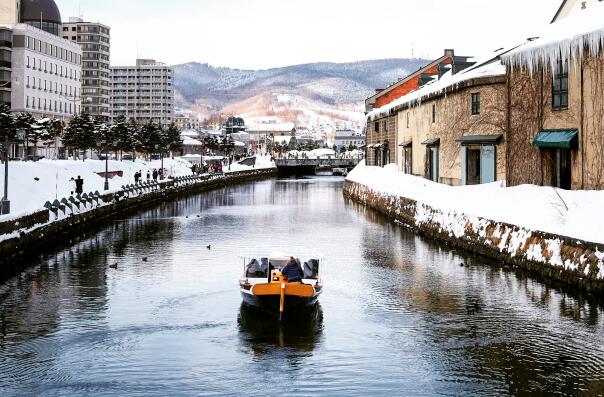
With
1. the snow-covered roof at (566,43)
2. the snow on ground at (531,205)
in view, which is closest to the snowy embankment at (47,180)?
the snow on ground at (531,205)

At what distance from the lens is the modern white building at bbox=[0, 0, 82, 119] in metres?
129

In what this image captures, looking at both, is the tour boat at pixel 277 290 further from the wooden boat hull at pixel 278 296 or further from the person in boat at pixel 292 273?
the person in boat at pixel 292 273

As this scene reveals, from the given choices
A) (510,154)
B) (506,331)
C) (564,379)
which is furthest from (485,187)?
(564,379)

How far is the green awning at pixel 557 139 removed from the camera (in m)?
40.4

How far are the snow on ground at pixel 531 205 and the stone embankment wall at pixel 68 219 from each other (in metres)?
23.7

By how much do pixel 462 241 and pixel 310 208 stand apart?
3308 cm

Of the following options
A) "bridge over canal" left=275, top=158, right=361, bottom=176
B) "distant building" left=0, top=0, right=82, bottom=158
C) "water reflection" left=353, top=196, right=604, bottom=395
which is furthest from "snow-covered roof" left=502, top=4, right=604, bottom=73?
"bridge over canal" left=275, top=158, right=361, bottom=176

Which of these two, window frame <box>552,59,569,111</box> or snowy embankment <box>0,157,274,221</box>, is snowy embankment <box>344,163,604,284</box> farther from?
snowy embankment <box>0,157,274,221</box>

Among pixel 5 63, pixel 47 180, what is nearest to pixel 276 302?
pixel 47 180

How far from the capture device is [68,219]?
161 ft

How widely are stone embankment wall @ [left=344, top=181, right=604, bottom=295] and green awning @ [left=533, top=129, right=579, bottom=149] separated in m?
6.50

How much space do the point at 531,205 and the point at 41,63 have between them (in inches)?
4698

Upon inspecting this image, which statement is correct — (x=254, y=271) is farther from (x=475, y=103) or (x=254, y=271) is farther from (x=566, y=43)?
(x=475, y=103)

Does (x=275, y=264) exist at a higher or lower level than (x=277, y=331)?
higher
